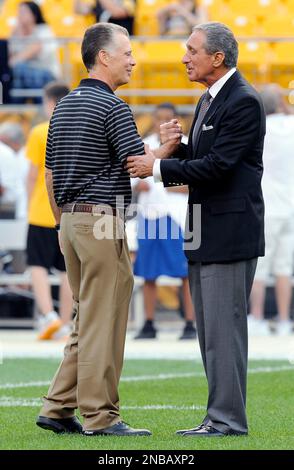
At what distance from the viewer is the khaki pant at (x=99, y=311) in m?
6.10

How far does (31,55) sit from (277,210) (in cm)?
444

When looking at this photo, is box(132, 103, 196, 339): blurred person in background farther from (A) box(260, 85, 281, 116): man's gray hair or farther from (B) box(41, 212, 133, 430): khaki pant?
(B) box(41, 212, 133, 430): khaki pant

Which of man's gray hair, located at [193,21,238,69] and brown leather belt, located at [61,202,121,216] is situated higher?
man's gray hair, located at [193,21,238,69]

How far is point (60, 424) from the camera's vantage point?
6340mm

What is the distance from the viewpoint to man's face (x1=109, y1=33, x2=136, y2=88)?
6.16 metres

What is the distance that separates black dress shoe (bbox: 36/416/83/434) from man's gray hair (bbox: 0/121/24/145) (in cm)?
854

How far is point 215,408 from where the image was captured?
611 cm

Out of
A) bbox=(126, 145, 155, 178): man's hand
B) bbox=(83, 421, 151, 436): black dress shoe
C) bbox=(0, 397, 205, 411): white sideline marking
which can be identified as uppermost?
bbox=(126, 145, 155, 178): man's hand

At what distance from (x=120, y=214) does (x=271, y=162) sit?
6186 millimetres

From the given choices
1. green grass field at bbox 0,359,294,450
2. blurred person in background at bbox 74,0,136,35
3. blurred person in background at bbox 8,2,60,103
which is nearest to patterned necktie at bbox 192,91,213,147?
green grass field at bbox 0,359,294,450

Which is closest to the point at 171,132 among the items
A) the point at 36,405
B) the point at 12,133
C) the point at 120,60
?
the point at 120,60

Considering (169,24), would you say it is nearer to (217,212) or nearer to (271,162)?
(271,162)

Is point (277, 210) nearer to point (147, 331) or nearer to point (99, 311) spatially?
point (147, 331)
